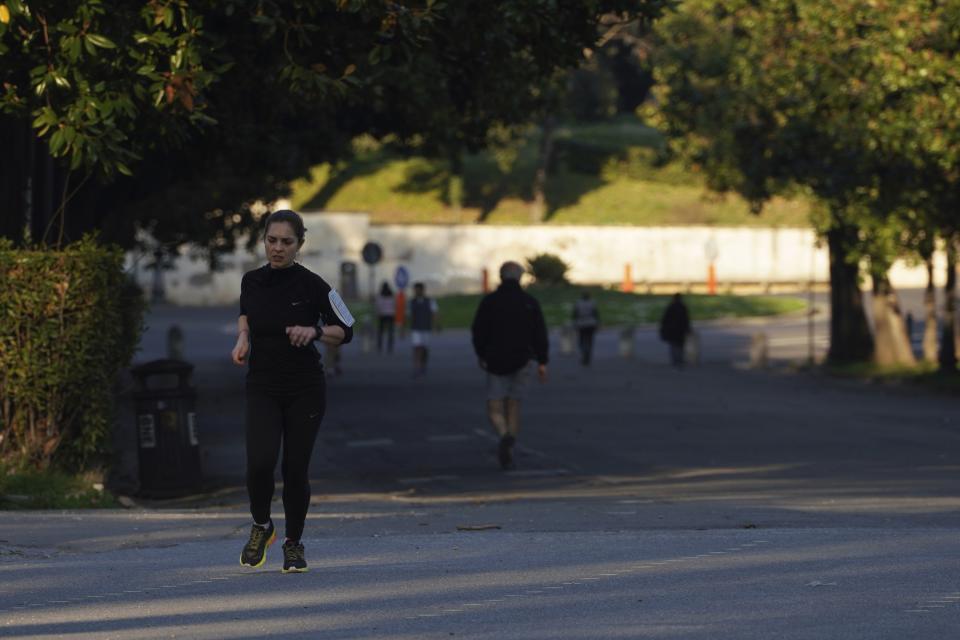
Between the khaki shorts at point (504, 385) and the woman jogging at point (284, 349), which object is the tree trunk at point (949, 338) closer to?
the khaki shorts at point (504, 385)

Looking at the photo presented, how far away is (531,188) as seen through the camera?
262 ft

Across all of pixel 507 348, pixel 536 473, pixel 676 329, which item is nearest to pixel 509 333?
pixel 507 348

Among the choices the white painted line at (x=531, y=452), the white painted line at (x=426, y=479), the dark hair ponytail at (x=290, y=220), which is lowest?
the white painted line at (x=426, y=479)

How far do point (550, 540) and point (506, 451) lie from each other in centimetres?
699

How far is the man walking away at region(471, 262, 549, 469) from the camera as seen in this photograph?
1700cm

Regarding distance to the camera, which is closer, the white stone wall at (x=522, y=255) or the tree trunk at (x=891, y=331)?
the tree trunk at (x=891, y=331)

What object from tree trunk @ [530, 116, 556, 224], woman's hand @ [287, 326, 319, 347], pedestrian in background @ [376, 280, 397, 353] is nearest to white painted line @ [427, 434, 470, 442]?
woman's hand @ [287, 326, 319, 347]

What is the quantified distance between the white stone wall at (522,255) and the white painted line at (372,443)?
148 ft

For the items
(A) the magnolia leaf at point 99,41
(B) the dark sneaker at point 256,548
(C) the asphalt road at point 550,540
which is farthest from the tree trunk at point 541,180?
(B) the dark sneaker at point 256,548

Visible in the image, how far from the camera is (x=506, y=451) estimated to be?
676 inches

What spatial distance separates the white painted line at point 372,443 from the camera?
19.8m

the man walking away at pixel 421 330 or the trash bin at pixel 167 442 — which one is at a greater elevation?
the man walking away at pixel 421 330

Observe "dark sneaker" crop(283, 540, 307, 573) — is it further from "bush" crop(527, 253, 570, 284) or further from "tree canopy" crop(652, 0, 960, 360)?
"bush" crop(527, 253, 570, 284)

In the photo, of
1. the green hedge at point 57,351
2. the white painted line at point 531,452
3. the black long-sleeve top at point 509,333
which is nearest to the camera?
the green hedge at point 57,351
